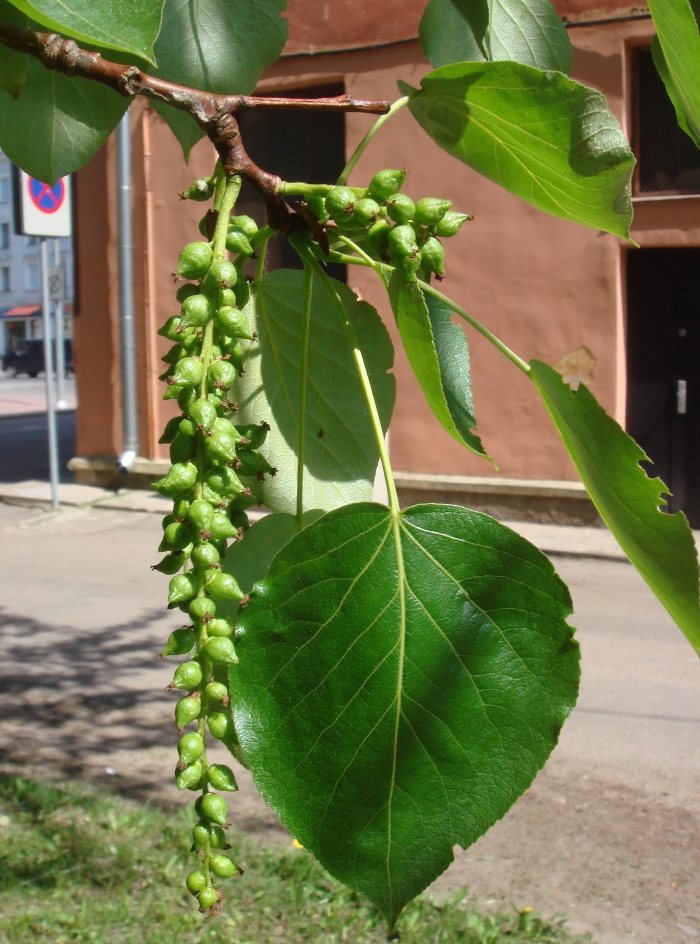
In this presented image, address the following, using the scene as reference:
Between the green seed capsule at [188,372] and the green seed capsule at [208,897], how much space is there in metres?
0.21

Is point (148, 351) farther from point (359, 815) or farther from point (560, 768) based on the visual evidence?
point (359, 815)

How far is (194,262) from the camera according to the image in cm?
50

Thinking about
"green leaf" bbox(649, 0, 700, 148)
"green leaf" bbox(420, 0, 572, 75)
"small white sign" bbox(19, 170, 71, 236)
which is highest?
"small white sign" bbox(19, 170, 71, 236)

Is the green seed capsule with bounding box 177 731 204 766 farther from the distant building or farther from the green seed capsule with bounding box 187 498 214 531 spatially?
the distant building

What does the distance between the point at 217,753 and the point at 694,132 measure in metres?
3.18

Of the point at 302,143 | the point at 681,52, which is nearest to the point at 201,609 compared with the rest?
the point at 681,52

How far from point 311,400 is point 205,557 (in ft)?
0.69

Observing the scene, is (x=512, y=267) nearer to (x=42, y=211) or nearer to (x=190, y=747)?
(x=42, y=211)

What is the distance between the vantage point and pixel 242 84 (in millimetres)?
713

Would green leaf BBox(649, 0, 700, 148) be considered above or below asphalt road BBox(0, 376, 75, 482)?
above

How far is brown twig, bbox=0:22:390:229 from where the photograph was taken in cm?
53

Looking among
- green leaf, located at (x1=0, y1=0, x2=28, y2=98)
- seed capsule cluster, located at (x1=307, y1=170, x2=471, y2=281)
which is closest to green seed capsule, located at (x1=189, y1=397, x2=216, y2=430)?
seed capsule cluster, located at (x1=307, y1=170, x2=471, y2=281)

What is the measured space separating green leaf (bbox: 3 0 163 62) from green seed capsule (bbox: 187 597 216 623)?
0.69 ft

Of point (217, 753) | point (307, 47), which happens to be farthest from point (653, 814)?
point (307, 47)
